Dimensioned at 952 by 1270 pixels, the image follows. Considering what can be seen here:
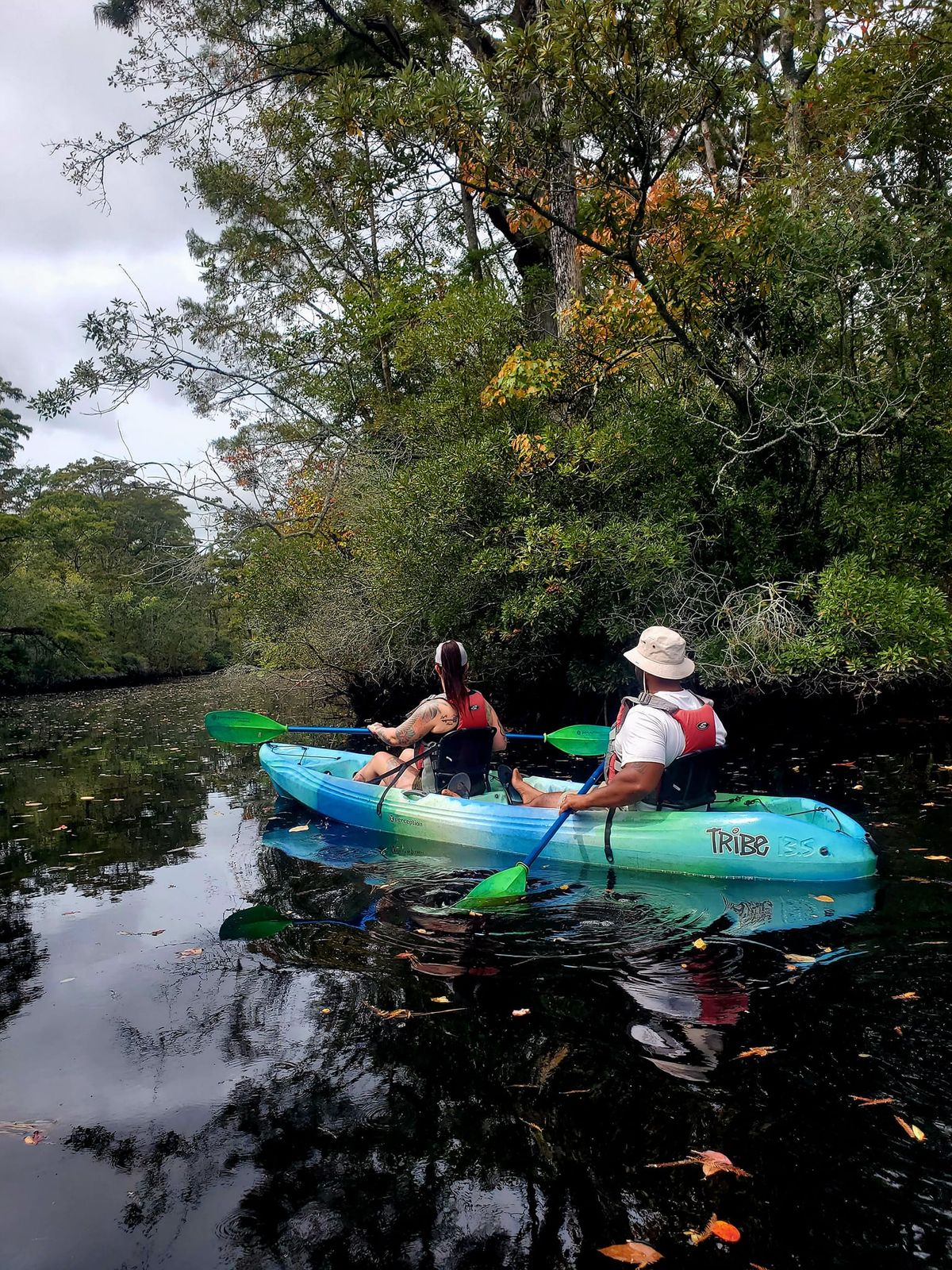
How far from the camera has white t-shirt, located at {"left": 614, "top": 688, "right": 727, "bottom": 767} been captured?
443 cm

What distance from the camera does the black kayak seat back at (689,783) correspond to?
465 centimetres

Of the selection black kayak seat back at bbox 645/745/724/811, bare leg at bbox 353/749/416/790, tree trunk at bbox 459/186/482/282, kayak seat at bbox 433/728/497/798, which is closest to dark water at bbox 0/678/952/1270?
black kayak seat back at bbox 645/745/724/811

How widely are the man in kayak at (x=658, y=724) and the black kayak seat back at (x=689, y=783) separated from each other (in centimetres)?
6

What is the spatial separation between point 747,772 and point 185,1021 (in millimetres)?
6259

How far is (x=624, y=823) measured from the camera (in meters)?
4.94

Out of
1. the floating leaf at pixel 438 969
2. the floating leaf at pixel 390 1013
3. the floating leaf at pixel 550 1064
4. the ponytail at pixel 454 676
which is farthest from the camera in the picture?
the ponytail at pixel 454 676

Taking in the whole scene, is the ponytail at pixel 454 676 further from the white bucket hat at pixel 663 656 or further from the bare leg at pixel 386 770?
the white bucket hat at pixel 663 656

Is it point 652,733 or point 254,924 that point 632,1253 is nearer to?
point 652,733

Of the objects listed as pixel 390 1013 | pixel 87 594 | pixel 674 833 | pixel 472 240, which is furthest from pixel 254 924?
pixel 87 594

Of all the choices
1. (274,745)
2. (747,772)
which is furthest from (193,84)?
(747,772)

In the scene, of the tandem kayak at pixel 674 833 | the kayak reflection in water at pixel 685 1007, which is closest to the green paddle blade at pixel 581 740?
the tandem kayak at pixel 674 833

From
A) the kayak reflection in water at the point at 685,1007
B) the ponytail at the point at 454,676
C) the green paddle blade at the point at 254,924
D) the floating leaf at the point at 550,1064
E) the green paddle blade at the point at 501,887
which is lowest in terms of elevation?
the green paddle blade at the point at 254,924

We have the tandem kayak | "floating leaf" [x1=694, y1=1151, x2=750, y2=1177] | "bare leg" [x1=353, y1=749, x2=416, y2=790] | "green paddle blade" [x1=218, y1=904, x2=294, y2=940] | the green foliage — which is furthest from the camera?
the green foliage

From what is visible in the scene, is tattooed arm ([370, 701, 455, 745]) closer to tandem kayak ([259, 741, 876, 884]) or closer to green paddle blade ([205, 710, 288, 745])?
tandem kayak ([259, 741, 876, 884])
